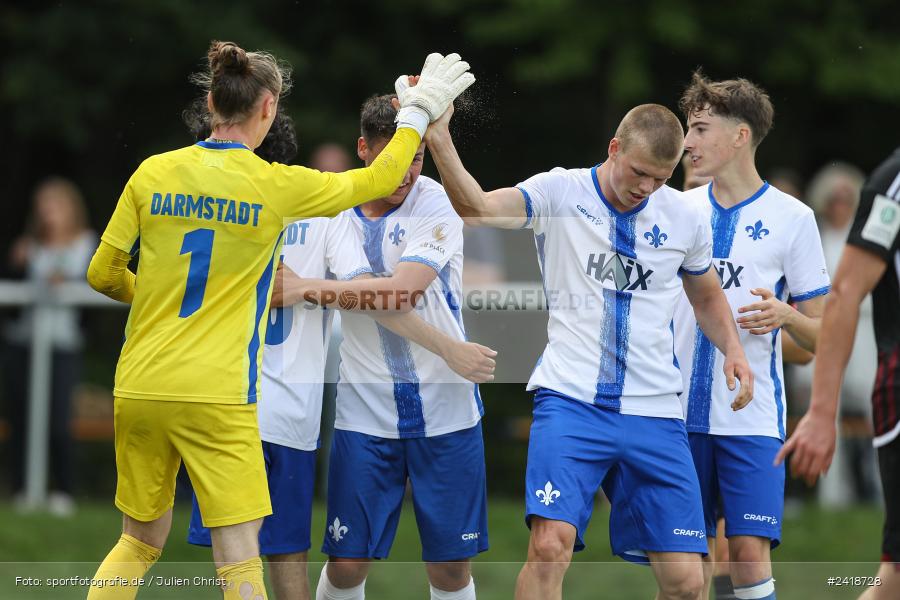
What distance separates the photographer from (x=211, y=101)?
A: 513 cm

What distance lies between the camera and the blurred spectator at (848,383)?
1003 cm

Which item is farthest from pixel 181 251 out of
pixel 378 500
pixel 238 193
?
pixel 378 500

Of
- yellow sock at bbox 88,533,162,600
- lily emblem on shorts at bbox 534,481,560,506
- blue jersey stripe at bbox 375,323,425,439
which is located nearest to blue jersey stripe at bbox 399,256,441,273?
blue jersey stripe at bbox 375,323,425,439

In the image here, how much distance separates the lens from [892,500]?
4328 millimetres

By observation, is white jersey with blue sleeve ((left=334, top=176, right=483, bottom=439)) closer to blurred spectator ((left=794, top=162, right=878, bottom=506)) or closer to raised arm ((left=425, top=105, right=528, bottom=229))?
raised arm ((left=425, top=105, right=528, bottom=229))

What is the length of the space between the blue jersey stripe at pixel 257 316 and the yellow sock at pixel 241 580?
24.6 inches

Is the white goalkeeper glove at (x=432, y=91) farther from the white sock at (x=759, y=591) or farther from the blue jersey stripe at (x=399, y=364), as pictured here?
the white sock at (x=759, y=591)

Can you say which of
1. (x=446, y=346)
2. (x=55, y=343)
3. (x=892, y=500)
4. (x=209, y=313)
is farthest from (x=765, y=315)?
(x=55, y=343)

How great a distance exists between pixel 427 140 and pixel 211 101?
2.97ft

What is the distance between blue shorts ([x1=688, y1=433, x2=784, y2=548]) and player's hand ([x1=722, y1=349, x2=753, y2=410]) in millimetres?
377

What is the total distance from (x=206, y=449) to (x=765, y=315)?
2.47m

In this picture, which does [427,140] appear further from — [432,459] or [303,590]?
[303,590]

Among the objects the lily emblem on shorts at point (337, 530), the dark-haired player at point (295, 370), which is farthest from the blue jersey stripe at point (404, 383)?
the lily emblem on shorts at point (337, 530)

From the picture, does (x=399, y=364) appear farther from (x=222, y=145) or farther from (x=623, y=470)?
(x=222, y=145)
